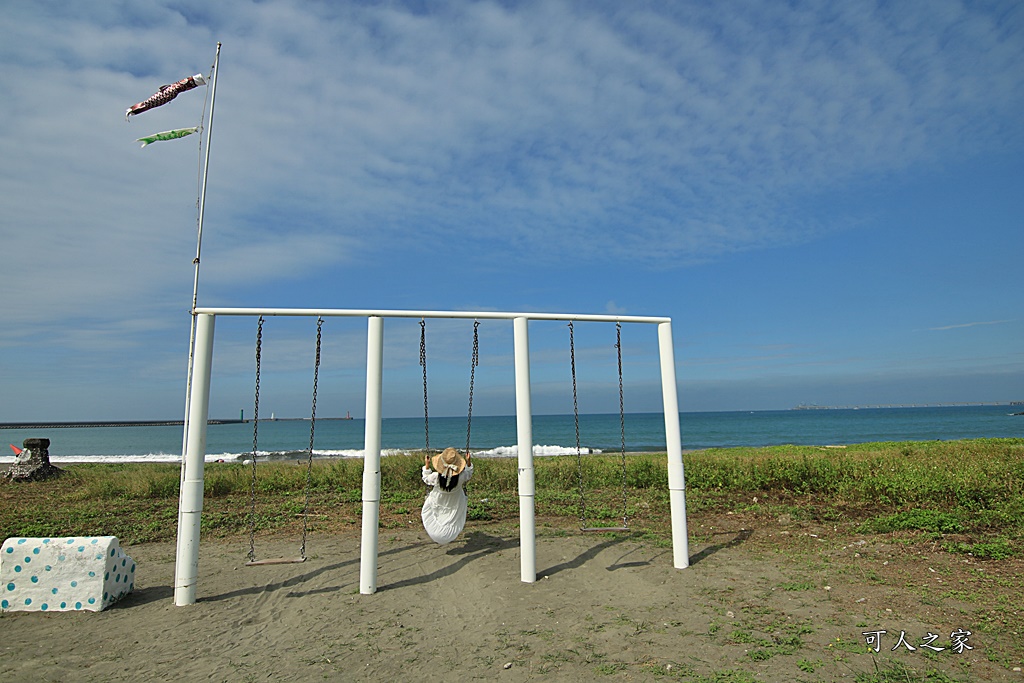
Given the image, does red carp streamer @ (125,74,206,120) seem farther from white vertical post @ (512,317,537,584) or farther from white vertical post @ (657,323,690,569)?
white vertical post @ (657,323,690,569)

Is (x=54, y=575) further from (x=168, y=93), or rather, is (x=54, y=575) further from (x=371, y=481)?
(x=168, y=93)

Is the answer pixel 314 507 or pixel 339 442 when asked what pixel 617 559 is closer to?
pixel 314 507

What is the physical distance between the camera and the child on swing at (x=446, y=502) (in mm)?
7719

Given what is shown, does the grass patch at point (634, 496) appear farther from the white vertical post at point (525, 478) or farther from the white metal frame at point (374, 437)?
the white vertical post at point (525, 478)

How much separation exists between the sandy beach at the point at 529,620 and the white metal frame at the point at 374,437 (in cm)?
34

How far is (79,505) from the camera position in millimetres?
11859

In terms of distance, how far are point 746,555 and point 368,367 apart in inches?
217

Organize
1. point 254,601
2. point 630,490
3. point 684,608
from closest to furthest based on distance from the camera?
point 684,608
point 254,601
point 630,490

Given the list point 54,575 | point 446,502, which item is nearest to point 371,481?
point 446,502

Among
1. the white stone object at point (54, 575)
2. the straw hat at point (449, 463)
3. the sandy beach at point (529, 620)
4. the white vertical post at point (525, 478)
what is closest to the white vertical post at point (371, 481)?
the sandy beach at point (529, 620)

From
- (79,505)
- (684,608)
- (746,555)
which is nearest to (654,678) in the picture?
(684,608)

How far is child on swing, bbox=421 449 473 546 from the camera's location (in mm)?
7719

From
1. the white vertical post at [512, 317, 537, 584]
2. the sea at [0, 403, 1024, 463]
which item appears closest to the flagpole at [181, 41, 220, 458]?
the white vertical post at [512, 317, 537, 584]

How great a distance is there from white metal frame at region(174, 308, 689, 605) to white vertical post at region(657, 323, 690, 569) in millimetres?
12
